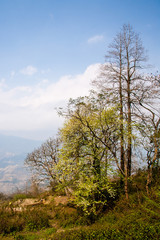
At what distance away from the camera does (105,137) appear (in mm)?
9984

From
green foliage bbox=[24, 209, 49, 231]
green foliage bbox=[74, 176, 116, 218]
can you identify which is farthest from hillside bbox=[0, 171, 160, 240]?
green foliage bbox=[74, 176, 116, 218]

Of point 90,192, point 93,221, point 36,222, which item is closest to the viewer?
point 90,192

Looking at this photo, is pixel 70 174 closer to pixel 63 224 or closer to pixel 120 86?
pixel 63 224

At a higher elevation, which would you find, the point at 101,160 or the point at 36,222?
the point at 101,160

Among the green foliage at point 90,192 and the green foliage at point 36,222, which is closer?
the green foliage at point 90,192

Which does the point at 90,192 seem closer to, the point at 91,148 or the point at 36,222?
the point at 91,148

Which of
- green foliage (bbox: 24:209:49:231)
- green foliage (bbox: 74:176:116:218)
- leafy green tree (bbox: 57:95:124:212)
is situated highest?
leafy green tree (bbox: 57:95:124:212)

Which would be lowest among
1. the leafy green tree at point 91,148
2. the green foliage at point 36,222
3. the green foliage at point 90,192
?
the green foliage at point 36,222

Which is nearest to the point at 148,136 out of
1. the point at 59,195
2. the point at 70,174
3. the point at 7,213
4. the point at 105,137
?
the point at 105,137

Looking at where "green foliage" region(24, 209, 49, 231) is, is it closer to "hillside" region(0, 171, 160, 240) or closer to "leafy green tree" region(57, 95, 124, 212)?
"hillside" region(0, 171, 160, 240)

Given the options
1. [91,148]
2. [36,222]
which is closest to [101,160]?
[91,148]

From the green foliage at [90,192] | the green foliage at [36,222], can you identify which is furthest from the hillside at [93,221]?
the green foliage at [90,192]

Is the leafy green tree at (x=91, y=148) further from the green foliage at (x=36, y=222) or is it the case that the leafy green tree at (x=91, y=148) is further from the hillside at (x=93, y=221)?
the green foliage at (x=36, y=222)

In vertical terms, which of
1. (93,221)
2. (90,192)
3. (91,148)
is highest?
(91,148)
